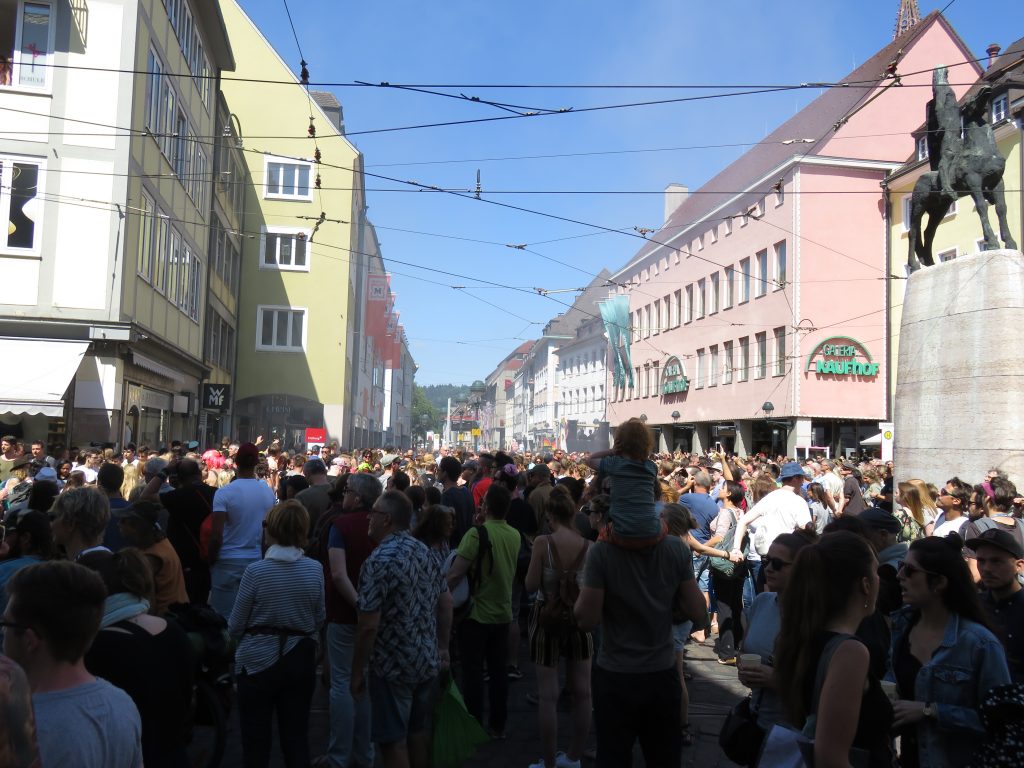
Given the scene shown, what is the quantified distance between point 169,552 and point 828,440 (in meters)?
34.6

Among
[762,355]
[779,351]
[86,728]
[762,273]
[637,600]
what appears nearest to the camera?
[86,728]

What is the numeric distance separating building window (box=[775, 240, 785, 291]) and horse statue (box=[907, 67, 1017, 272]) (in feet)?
70.9

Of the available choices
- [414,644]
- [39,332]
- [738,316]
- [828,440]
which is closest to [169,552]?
[414,644]

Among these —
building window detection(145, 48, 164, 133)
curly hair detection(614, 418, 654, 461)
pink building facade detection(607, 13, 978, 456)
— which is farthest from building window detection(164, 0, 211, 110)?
curly hair detection(614, 418, 654, 461)

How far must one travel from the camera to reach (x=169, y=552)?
585 centimetres

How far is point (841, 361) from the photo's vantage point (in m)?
36.2

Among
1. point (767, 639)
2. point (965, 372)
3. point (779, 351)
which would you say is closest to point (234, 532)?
point (767, 639)

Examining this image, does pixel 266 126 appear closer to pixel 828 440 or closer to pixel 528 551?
pixel 828 440

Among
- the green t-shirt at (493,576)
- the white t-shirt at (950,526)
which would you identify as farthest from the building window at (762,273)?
the green t-shirt at (493,576)

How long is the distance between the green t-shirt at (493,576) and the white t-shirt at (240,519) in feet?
6.21

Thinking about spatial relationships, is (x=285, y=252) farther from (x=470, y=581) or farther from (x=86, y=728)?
(x=86, y=728)

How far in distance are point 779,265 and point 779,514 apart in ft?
99.8

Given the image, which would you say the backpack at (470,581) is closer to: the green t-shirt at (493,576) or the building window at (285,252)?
the green t-shirt at (493,576)

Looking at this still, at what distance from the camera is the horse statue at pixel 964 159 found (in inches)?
581
